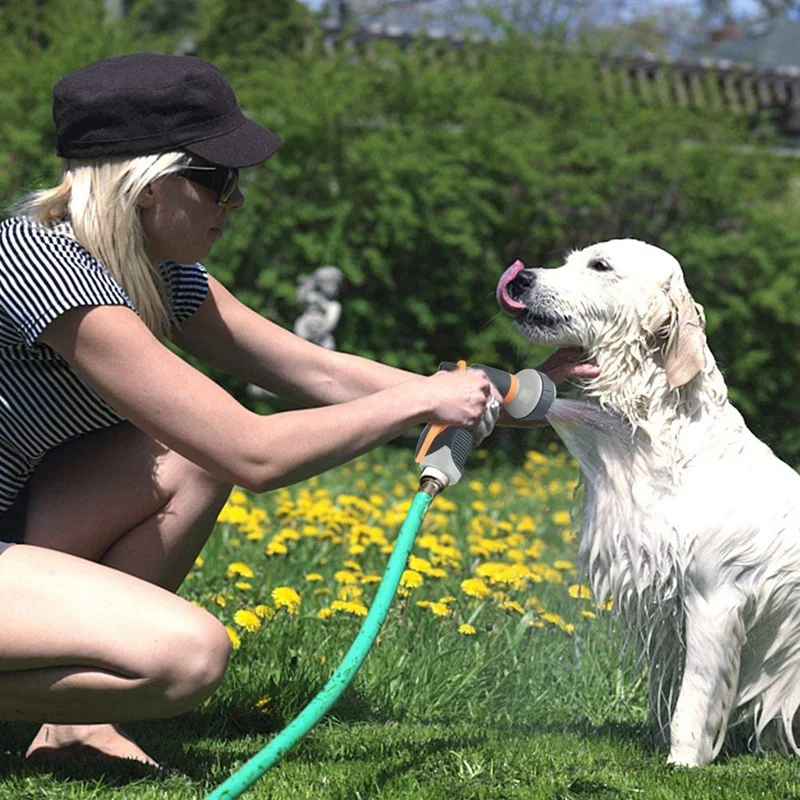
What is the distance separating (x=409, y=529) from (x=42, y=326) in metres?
0.87

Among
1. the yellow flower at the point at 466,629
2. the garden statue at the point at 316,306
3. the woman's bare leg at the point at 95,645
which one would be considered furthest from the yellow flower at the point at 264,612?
the garden statue at the point at 316,306

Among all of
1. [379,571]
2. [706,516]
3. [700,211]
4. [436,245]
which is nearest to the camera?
[706,516]

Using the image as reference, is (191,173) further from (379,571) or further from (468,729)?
(379,571)

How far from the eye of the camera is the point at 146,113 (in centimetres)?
276

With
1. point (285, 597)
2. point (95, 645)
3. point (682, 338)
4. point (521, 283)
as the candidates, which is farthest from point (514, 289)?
point (95, 645)

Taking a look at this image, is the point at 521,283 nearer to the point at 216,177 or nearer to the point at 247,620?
the point at 216,177

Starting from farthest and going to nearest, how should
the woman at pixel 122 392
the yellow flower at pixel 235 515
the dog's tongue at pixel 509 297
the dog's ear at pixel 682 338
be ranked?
the yellow flower at pixel 235 515 → the dog's tongue at pixel 509 297 → the dog's ear at pixel 682 338 → the woman at pixel 122 392

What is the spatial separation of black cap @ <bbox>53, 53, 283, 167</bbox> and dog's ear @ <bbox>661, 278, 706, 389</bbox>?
1.23 metres

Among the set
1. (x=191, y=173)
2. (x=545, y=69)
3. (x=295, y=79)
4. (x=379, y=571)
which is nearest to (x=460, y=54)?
(x=545, y=69)

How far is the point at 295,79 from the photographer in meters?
9.07

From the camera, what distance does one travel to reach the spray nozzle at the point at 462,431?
281 cm

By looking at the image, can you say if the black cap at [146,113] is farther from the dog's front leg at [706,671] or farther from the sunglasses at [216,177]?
the dog's front leg at [706,671]

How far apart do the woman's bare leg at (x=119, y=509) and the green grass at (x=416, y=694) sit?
0.34m

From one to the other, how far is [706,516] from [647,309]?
22.6 inches
